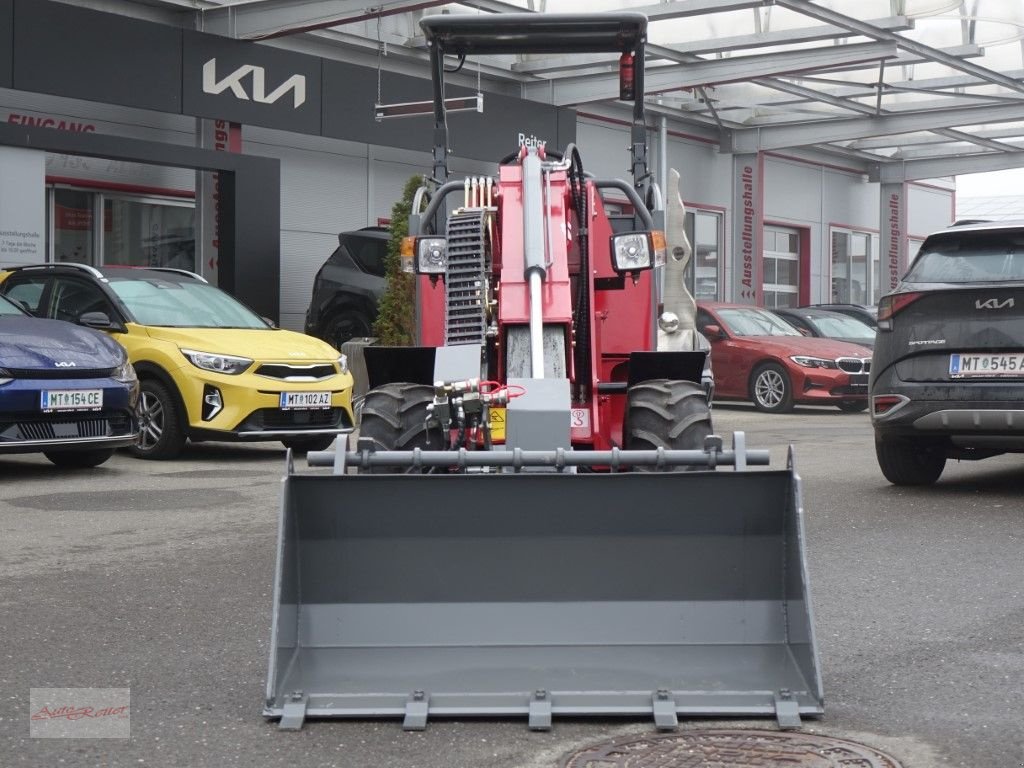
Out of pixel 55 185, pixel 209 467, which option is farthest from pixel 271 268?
pixel 209 467

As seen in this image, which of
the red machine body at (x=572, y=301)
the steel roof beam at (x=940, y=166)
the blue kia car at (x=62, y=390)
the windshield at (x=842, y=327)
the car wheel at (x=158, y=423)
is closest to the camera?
the red machine body at (x=572, y=301)

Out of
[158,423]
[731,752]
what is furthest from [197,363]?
[731,752]

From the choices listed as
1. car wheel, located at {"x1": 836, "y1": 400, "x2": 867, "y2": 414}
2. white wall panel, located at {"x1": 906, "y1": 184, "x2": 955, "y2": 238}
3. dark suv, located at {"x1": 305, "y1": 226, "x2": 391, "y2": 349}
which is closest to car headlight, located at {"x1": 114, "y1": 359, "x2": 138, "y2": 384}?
dark suv, located at {"x1": 305, "y1": 226, "x2": 391, "y2": 349}

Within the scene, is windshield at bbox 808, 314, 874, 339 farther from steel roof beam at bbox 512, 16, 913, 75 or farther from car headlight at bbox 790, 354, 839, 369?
steel roof beam at bbox 512, 16, 913, 75

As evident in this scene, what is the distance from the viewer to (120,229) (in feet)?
71.3

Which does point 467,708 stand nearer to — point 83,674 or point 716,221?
point 83,674

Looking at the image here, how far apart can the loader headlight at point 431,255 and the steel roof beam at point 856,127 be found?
80.2 feet

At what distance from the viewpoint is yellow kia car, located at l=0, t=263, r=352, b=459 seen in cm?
1239

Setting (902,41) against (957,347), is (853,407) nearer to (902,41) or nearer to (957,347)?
(902,41)

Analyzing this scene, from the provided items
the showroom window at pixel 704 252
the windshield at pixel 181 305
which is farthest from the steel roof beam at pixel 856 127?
the windshield at pixel 181 305

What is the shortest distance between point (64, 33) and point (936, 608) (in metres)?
15.0

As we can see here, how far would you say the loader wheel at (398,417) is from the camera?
731 centimetres

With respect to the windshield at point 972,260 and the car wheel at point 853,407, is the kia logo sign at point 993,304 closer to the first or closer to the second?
the windshield at point 972,260

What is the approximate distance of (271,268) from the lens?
834 inches
